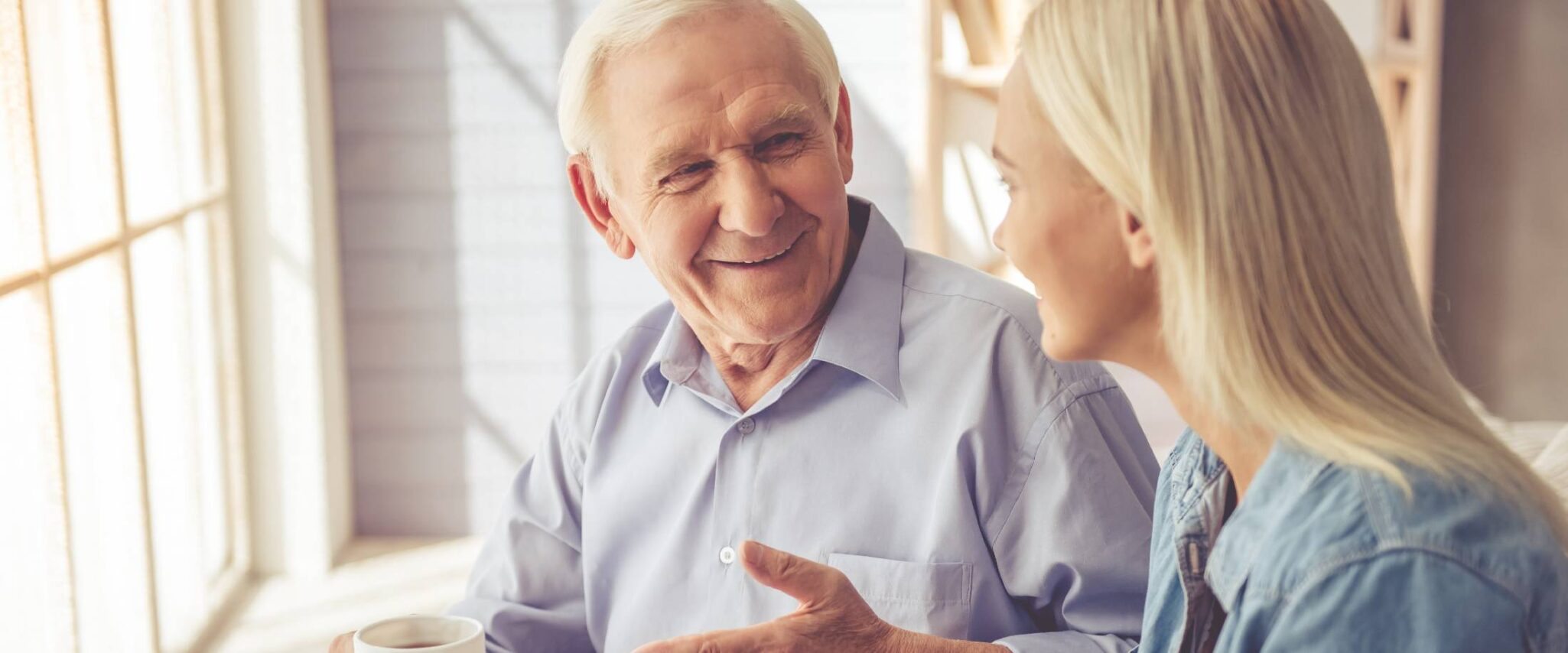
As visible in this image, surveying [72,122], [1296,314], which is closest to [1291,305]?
[1296,314]

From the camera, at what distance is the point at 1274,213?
913 mm

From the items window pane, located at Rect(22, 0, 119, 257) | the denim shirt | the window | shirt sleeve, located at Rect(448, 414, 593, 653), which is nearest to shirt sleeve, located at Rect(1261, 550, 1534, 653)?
the denim shirt

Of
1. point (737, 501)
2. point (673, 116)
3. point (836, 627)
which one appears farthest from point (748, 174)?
point (836, 627)

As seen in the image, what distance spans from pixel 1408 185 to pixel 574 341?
2389 mm

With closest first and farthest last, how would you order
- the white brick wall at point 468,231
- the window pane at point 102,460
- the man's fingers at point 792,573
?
the man's fingers at point 792,573 < the window pane at point 102,460 < the white brick wall at point 468,231

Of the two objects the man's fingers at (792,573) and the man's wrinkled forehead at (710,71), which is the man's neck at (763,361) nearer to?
Result: the man's wrinkled forehead at (710,71)

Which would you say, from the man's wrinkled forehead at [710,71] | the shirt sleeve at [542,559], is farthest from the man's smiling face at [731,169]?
the shirt sleeve at [542,559]

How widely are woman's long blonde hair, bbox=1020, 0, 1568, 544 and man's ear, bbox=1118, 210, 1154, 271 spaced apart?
22mm

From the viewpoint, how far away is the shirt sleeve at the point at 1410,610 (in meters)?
0.81

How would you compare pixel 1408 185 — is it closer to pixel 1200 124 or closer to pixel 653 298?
pixel 653 298

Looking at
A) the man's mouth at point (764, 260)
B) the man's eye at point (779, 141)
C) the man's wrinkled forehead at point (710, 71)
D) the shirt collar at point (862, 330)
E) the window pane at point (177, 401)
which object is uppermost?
the man's wrinkled forehead at point (710, 71)

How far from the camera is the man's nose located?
1.40m

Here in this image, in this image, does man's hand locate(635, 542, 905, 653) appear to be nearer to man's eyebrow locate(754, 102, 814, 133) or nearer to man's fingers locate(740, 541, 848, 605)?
man's fingers locate(740, 541, 848, 605)

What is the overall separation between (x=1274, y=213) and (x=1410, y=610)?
0.27 meters
